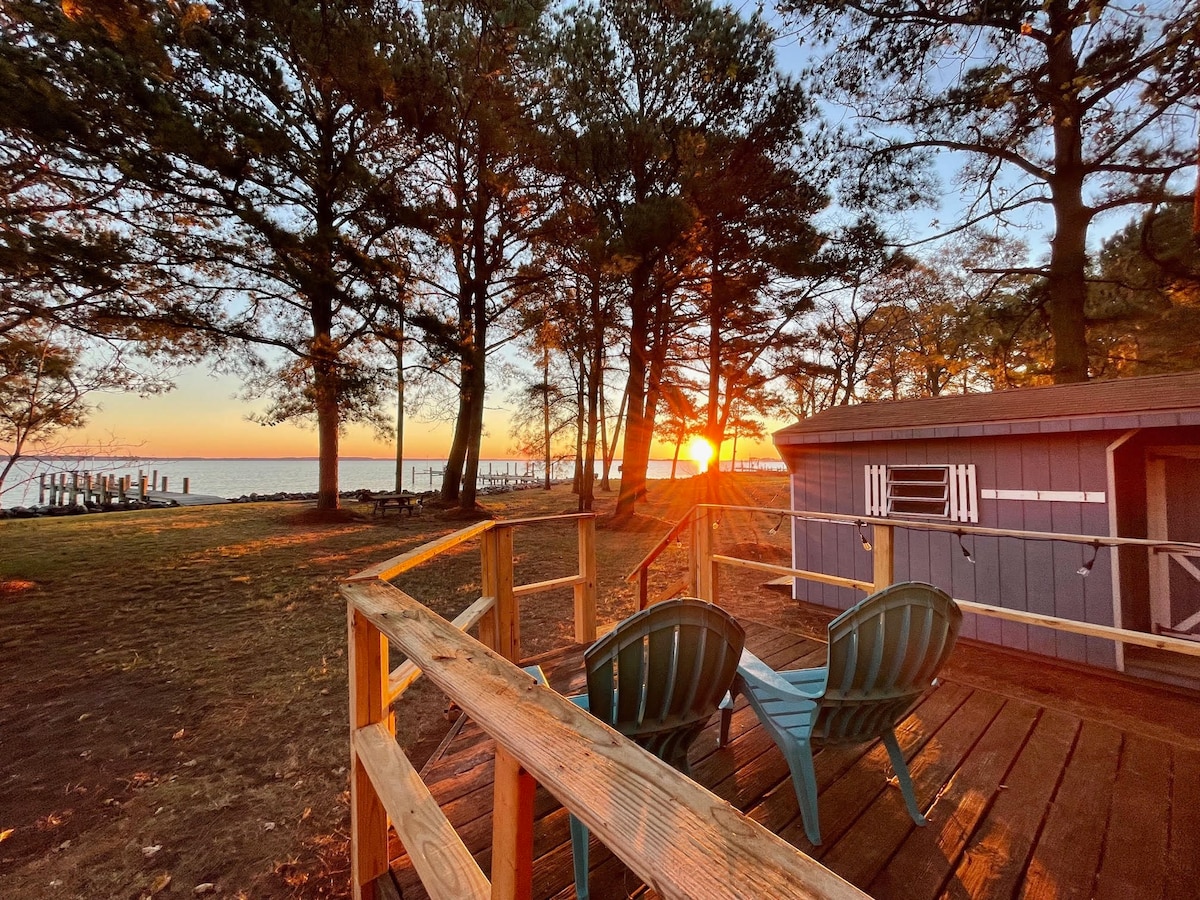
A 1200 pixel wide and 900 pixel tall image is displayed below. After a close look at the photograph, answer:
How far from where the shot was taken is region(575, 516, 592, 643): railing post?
4031 millimetres

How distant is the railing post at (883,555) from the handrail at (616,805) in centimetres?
302

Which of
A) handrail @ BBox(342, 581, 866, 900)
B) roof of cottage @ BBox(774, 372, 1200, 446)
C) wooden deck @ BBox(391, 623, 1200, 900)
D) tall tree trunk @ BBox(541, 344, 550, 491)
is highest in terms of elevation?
tall tree trunk @ BBox(541, 344, 550, 491)

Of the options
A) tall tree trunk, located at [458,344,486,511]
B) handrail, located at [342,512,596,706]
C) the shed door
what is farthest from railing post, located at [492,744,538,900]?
tall tree trunk, located at [458,344,486,511]

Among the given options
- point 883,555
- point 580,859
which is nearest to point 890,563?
point 883,555

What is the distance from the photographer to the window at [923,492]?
17.5ft

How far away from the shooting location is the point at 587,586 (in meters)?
4.06

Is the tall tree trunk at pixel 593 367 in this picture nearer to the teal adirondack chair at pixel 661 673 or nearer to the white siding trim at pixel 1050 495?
the white siding trim at pixel 1050 495

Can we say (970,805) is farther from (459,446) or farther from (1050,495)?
(459,446)

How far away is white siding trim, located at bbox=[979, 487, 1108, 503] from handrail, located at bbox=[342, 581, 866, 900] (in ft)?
19.7

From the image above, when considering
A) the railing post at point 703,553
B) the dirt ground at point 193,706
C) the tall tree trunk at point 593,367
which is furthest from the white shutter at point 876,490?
the tall tree trunk at point 593,367

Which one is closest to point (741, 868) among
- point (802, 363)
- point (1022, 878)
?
point (1022, 878)

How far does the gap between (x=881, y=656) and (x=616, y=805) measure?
6.15 ft

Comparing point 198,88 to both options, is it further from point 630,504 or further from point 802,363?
point 802,363

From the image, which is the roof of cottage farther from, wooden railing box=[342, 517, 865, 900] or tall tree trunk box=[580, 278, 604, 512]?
tall tree trunk box=[580, 278, 604, 512]
